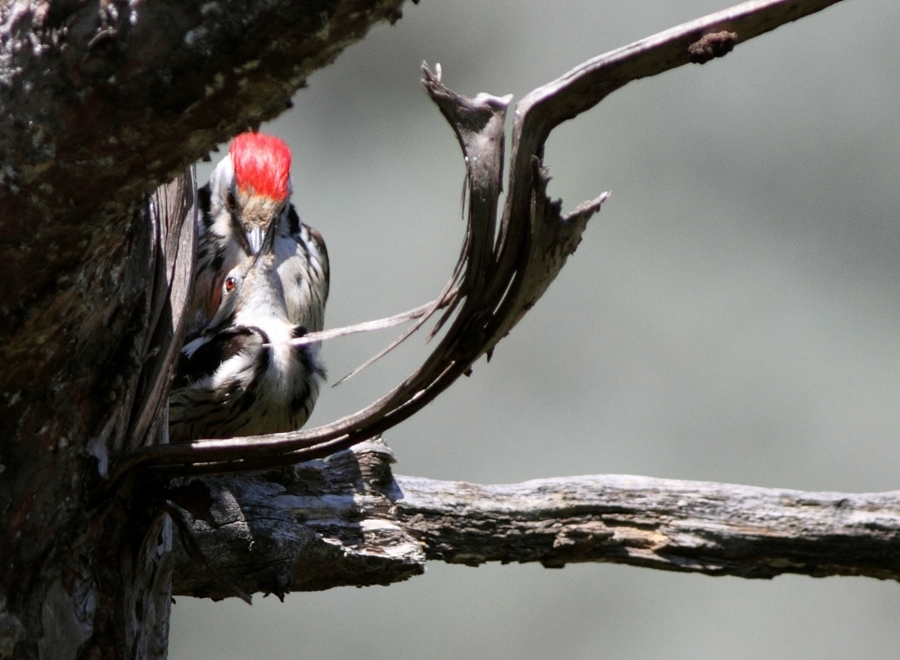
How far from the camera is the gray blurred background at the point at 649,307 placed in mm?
4945

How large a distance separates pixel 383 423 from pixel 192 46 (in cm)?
49

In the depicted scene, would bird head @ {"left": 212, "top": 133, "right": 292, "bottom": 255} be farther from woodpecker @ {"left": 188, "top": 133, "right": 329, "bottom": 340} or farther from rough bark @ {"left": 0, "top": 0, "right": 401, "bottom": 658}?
rough bark @ {"left": 0, "top": 0, "right": 401, "bottom": 658}

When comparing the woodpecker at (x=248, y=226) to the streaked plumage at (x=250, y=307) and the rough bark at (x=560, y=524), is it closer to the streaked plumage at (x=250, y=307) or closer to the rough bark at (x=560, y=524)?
the streaked plumage at (x=250, y=307)

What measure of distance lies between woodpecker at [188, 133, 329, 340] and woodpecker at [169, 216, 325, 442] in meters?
0.13

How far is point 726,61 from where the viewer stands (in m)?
5.26

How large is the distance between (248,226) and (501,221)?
1.88 meters

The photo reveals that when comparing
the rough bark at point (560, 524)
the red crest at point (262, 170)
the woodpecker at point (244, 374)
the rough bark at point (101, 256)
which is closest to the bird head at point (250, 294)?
the woodpecker at point (244, 374)

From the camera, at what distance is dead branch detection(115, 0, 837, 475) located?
922mm

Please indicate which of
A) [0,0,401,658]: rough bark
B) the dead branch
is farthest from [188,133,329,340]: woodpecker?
the dead branch

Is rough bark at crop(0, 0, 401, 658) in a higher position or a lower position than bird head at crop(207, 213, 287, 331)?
lower

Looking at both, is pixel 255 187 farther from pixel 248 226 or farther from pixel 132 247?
pixel 132 247

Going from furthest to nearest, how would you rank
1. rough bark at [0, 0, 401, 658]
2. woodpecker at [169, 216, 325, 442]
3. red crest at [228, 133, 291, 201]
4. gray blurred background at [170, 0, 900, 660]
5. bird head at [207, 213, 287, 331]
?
gray blurred background at [170, 0, 900, 660] < red crest at [228, 133, 291, 201] < bird head at [207, 213, 287, 331] < woodpecker at [169, 216, 325, 442] < rough bark at [0, 0, 401, 658]

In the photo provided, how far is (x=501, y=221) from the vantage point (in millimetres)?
1044

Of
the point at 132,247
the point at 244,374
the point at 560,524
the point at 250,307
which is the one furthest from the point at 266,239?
the point at 132,247
